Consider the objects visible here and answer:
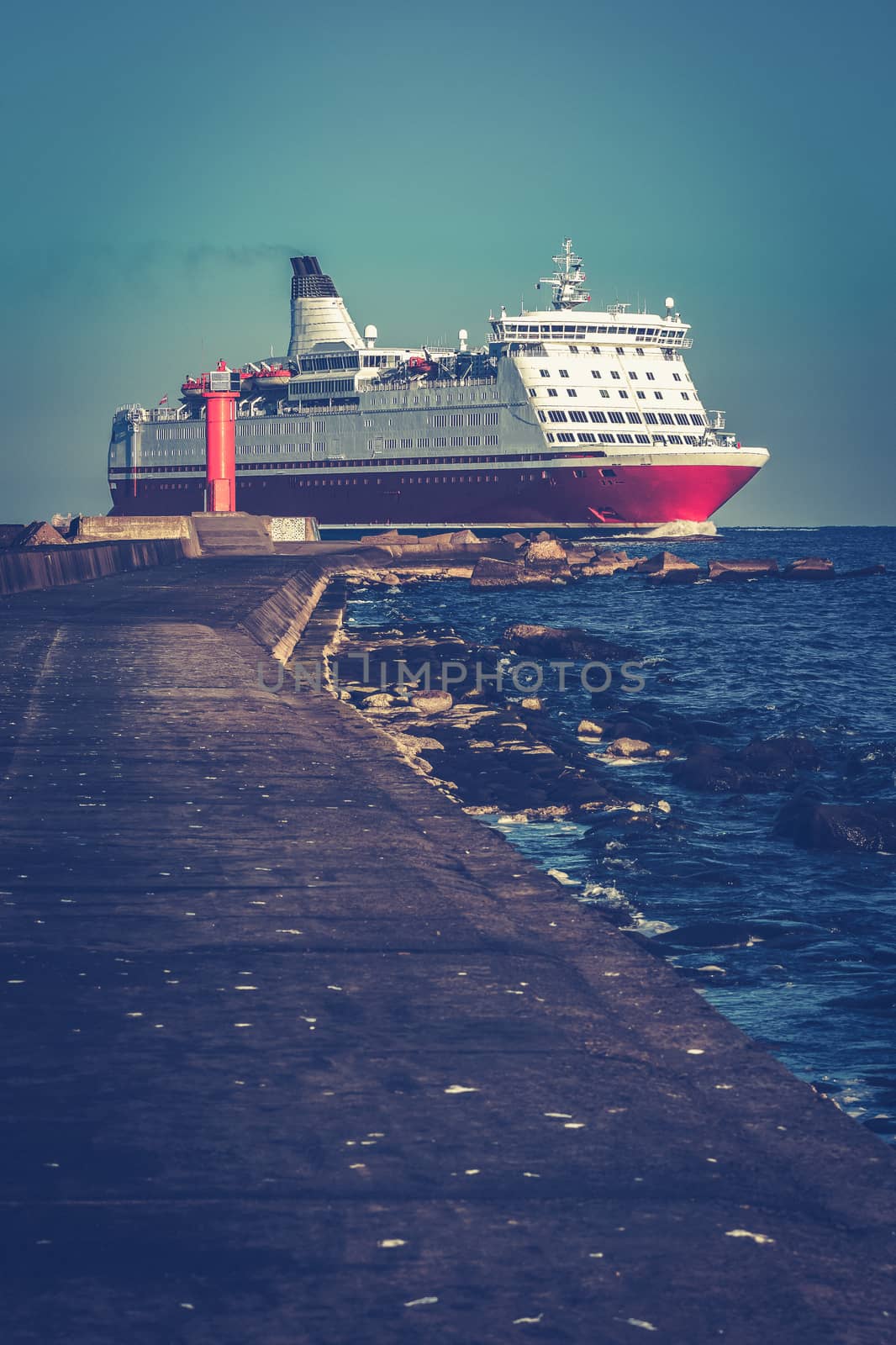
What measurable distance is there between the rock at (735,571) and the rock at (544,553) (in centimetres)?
595

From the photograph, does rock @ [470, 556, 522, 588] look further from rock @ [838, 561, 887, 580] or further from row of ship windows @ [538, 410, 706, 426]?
row of ship windows @ [538, 410, 706, 426]

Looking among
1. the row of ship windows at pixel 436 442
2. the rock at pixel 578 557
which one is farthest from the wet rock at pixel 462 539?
the row of ship windows at pixel 436 442

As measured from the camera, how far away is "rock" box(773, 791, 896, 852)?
35.2 ft

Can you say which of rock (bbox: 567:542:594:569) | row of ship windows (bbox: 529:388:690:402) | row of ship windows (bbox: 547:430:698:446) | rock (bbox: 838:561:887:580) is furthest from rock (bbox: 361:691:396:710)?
row of ship windows (bbox: 529:388:690:402)

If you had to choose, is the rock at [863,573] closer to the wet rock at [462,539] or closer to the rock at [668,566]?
the rock at [668,566]

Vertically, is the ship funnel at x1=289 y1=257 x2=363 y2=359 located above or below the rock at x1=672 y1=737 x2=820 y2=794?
above

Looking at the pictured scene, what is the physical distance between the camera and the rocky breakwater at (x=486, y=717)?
12101mm

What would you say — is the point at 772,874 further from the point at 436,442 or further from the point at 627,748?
the point at 436,442

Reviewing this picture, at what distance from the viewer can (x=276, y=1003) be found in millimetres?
4703

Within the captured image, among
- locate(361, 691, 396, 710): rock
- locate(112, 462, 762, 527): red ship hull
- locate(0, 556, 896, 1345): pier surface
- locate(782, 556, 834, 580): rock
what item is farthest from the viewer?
locate(112, 462, 762, 527): red ship hull

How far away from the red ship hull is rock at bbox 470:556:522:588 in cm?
2761

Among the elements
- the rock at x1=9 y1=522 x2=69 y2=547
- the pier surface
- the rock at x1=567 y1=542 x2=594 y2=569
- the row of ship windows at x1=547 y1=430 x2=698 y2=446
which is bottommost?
the pier surface

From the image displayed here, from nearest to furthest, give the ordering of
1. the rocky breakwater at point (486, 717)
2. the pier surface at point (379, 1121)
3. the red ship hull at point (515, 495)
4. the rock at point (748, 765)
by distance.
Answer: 1. the pier surface at point (379, 1121)
2. the rocky breakwater at point (486, 717)
3. the rock at point (748, 765)
4. the red ship hull at point (515, 495)

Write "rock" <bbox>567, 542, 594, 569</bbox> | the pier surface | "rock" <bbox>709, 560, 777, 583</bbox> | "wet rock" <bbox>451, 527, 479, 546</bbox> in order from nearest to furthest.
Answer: the pier surface < "rock" <bbox>709, 560, 777, 583</bbox> < "rock" <bbox>567, 542, 594, 569</bbox> < "wet rock" <bbox>451, 527, 479, 546</bbox>
